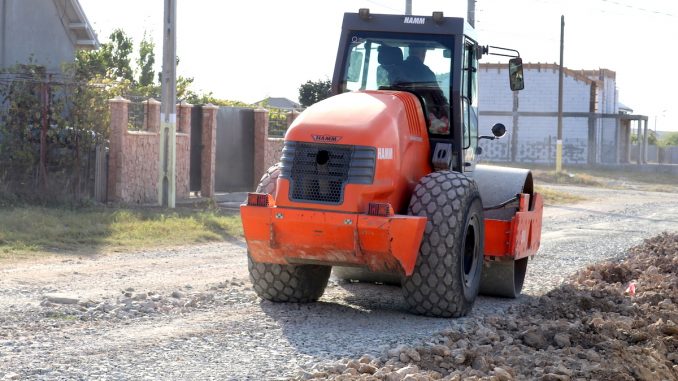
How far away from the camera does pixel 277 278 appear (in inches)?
428

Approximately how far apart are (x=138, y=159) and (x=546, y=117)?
156 ft

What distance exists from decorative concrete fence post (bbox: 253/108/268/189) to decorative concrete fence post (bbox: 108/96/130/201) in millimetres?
5711

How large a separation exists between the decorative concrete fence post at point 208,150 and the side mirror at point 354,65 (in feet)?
43.7

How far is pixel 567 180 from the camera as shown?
48781mm

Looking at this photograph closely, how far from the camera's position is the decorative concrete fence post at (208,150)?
24953mm

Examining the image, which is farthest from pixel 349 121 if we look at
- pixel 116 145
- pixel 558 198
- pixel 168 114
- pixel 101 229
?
pixel 558 198

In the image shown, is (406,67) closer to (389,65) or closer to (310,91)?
(389,65)

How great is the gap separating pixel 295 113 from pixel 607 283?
51.4 feet

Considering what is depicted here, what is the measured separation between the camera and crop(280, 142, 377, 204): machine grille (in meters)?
10.0

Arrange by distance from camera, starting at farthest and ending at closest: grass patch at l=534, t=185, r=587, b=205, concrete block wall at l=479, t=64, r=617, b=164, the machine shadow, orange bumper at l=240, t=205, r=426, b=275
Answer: concrete block wall at l=479, t=64, r=617, b=164 < grass patch at l=534, t=185, r=587, b=205 < orange bumper at l=240, t=205, r=426, b=275 < the machine shadow

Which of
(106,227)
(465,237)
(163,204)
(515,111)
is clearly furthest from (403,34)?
(515,111)

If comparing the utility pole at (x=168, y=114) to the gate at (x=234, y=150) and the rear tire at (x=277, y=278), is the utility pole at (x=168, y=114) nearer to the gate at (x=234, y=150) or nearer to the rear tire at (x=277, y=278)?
the gate at (x=234, y=150)

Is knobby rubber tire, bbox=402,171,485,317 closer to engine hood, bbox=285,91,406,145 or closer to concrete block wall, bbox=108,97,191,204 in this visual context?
engine hood, bbox=285,91,406,145

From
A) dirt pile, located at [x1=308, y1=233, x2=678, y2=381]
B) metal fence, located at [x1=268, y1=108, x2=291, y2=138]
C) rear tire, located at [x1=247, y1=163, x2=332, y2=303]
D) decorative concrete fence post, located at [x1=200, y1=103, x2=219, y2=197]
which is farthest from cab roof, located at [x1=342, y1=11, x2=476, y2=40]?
metal fence, located at [x1=268, y1=108, x2=291, y2=138]
